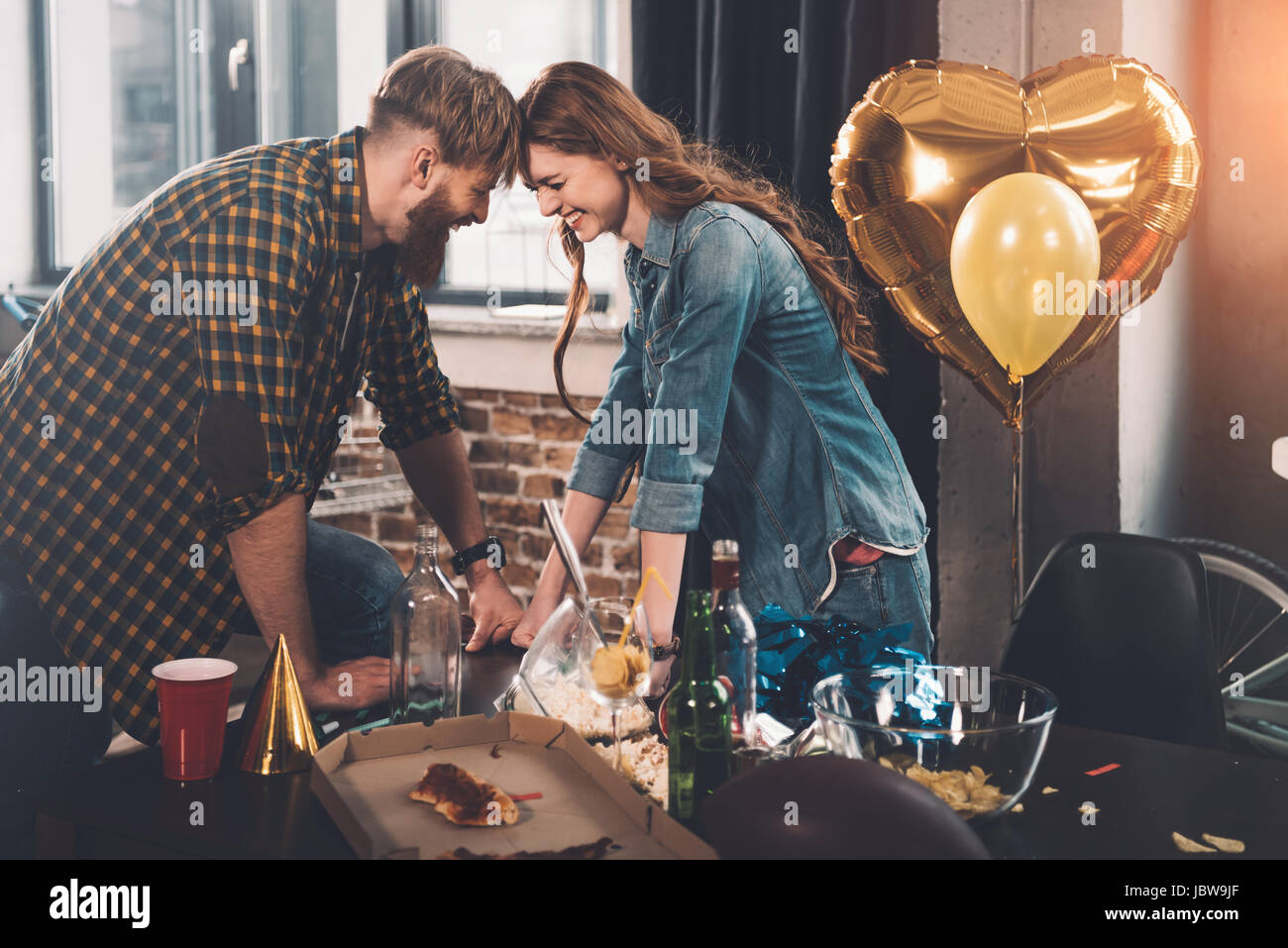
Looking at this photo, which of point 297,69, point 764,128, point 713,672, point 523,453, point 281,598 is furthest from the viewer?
point 297,69

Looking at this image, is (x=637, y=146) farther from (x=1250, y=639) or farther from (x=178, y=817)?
(x=1250, y=639)

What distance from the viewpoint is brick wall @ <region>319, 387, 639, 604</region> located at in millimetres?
3283

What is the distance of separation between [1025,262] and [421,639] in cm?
104

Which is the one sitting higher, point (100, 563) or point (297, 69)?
point (297, 69)

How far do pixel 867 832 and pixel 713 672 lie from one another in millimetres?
247

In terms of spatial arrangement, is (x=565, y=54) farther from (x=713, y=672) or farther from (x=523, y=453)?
(x=713, y=672)

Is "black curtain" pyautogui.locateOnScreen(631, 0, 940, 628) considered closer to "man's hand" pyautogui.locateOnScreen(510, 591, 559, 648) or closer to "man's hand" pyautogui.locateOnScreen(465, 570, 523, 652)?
"man's hand" pyautogui.locateOnScreen(465, 570, 523, 652)

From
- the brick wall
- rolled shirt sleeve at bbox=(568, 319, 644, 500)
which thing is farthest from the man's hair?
the brick wall

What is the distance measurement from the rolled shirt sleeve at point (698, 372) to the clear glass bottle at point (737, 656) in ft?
1.51

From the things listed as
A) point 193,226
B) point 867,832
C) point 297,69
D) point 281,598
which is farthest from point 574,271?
point 297,69

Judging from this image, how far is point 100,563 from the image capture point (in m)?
1.61

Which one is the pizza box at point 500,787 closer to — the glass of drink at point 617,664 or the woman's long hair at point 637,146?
the glass of drink at point 617,664

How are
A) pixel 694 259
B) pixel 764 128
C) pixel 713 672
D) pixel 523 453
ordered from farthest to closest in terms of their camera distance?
pixel 523 453
pixel 764 128
pixel 694 259
pixel 713 672

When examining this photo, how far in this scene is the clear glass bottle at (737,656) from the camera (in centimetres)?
109
